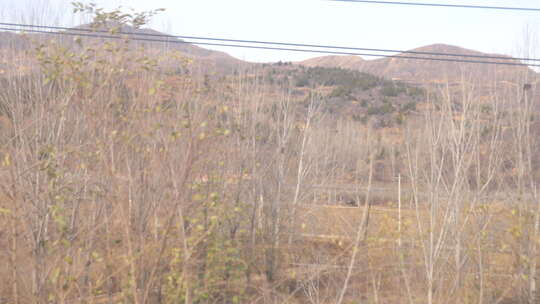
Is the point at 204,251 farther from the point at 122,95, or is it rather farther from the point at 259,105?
the point at 259,105

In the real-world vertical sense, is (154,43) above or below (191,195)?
above

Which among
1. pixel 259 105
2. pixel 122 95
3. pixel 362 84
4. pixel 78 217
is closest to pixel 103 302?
pixel 78 217

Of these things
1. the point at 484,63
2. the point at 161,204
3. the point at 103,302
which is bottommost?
the point at 103,302

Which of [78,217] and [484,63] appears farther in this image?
[484,63]

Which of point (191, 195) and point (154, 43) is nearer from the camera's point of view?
point (191, 195)

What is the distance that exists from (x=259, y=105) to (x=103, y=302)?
3.70 meters

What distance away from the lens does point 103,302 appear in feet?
18.6

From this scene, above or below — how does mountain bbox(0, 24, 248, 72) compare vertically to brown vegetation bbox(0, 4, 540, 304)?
above

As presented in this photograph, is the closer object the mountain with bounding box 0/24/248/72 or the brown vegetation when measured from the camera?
the brown vegetation

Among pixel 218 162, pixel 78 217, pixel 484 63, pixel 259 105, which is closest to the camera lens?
pixel 78 217

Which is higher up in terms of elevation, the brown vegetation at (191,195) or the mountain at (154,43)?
the mountain at (154,43)

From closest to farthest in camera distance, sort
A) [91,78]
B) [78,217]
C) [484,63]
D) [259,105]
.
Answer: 1. [91,78]
2. [78,217]
3. [259,105]
4. [484,63]

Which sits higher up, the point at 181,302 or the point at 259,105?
the point at 259,105

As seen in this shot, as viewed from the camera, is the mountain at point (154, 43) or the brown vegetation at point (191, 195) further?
the mountain at point (154, 43)
